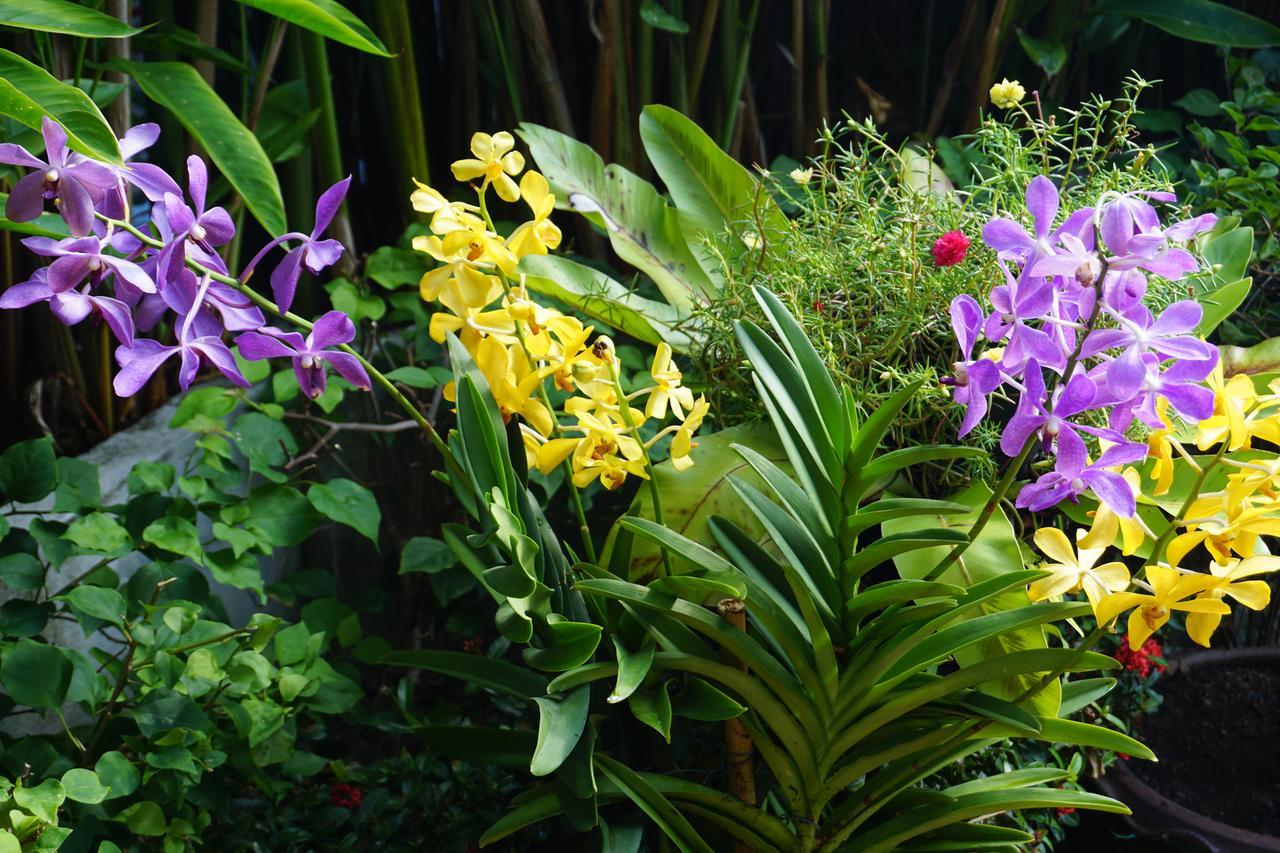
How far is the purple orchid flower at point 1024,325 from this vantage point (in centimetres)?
57

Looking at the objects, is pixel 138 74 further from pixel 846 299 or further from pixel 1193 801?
pixel 1193 801

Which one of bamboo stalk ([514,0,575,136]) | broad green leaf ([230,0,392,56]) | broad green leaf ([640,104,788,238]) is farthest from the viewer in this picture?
bamboo stalk ([514,0,575,136])

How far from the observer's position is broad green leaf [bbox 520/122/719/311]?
1077 mm

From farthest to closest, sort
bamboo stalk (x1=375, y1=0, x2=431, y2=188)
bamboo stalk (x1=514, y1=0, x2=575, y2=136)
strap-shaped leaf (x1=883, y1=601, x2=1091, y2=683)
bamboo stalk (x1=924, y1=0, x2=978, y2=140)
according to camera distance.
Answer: bamboo stalk (x1=924, y1=0, x2=978, y2=140) < bamboo stalk (x1=514, y1=0, x2=575, y2=136) < bamboo stalk (x1=375, y1=0, x2=431, y2=188) < strap-shaped leaf (x1=883, y1=601, x2=1091, y2=683)

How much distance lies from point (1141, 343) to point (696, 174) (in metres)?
0.63

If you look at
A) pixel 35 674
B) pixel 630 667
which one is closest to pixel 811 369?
pixel 630 667

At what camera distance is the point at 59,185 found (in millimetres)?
589

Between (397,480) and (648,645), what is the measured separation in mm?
865

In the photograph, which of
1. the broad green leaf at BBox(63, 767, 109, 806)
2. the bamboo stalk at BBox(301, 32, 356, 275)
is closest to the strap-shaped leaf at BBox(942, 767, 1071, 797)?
the broad green leaf at BBox(63, 767, 109, 806)

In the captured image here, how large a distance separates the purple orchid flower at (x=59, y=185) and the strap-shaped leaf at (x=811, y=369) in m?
0.41

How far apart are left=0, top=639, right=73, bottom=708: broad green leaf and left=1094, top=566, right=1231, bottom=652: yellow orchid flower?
0.79m

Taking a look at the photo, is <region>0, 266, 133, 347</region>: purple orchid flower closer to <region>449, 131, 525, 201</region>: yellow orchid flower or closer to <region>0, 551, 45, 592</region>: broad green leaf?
<region>449, 131, 525, 201</region>: yellow orchid flower

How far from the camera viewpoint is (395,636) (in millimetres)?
1625

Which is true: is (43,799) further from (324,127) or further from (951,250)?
(324,127)
